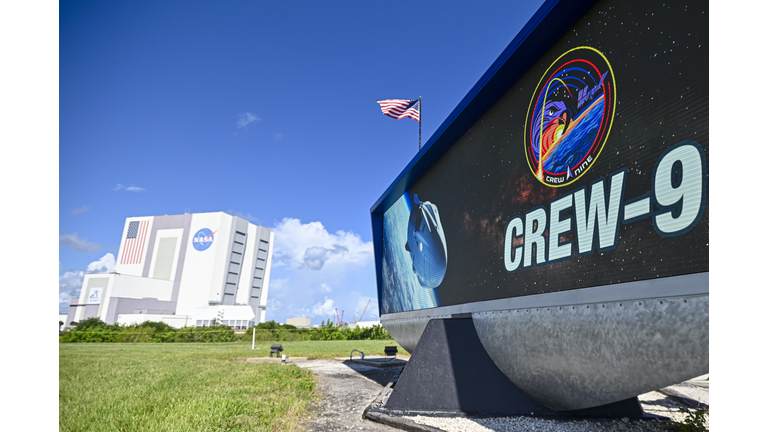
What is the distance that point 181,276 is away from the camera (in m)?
81.9

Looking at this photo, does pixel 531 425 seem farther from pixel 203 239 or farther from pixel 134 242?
pixel 134 242

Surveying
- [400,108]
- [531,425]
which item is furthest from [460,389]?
[400,108]

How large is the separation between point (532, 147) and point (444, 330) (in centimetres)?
345

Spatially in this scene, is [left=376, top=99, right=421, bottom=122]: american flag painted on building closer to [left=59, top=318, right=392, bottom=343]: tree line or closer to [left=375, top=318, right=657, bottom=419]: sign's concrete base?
[left=375, top=318, right=657, bottom=419]: sign's concrete base

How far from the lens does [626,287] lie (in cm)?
438

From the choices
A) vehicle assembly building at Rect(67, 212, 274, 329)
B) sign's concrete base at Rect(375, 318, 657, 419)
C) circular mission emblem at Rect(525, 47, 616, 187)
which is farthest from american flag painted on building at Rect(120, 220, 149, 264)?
circular mission emblem at Rect(525, 47, 616, 187)

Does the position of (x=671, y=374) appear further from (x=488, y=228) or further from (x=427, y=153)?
(x=427, y=153)

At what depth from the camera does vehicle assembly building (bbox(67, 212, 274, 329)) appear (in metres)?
72.6

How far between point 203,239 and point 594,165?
8761cm

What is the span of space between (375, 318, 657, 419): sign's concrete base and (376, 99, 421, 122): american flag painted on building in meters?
8.37

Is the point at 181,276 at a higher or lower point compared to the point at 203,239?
lower

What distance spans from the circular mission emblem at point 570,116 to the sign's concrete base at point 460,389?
10.6 feet
